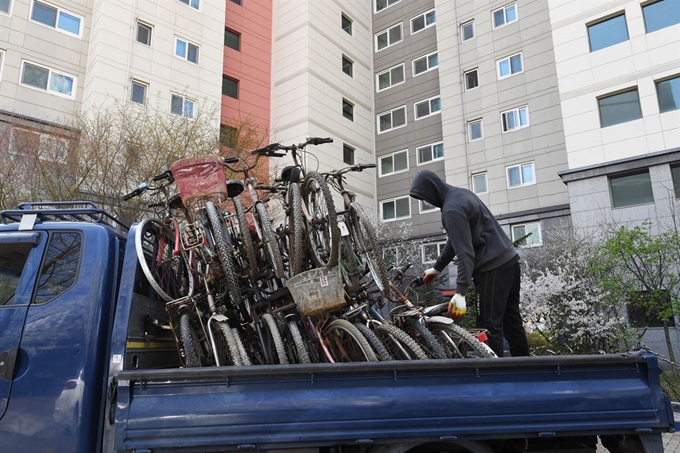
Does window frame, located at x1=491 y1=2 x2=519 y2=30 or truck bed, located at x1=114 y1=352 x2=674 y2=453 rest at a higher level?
window frame, located at x1=491 y1=2 x2=519 y2=30

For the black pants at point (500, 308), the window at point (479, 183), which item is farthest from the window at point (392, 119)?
the black pants at point (500, 308)

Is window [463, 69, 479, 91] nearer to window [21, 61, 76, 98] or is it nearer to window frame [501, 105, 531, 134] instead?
window frame [501, 105, 531, 134]

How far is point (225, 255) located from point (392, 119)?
2407 cm

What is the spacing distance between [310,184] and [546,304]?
1093 centimetres

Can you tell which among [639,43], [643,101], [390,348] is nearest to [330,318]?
[390,348]

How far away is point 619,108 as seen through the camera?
54.7 feet

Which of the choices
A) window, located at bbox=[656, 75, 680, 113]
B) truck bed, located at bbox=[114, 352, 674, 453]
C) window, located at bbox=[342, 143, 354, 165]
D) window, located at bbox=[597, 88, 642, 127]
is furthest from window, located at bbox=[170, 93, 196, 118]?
window, located at bbox=[656, 75, 680, 113]

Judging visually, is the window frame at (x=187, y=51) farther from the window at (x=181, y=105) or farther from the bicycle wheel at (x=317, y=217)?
the bicycle wheel at (x=317, y=217)

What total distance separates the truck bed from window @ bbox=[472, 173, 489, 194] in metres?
19.4

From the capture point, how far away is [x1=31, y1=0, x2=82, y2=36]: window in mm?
16141

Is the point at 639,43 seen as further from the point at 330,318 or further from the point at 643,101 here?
the point at 330,318

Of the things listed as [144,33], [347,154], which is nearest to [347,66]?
[347,154]

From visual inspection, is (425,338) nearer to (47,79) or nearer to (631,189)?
(631,189)

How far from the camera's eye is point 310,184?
437 centimetres
